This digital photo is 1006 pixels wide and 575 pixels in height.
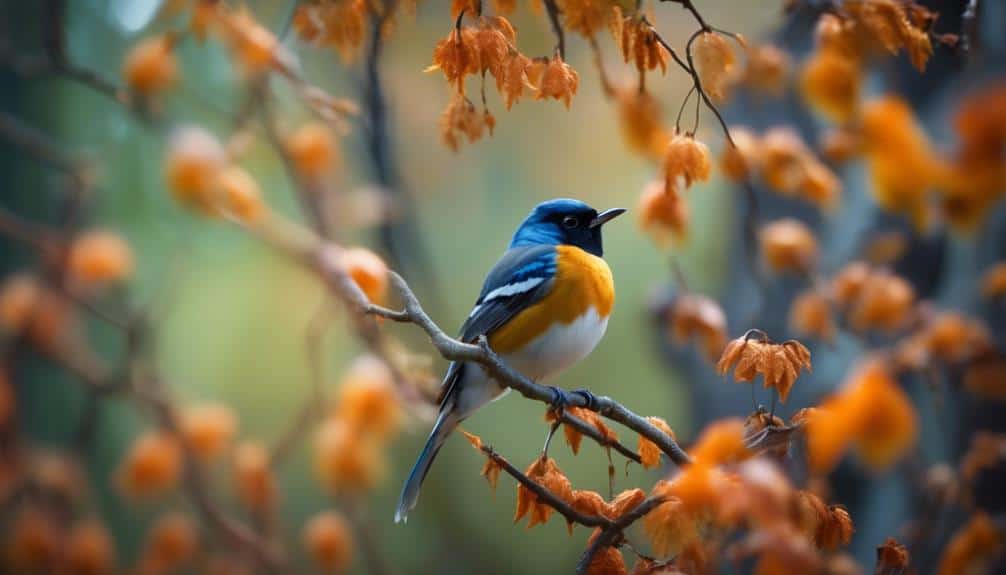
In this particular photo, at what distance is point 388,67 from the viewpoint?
3518mm

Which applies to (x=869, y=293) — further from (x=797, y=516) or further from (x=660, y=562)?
(x=797, y=516)

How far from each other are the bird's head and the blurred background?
455 mm

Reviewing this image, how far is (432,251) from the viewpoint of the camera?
164 inches

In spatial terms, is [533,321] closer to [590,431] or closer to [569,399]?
[569,399]

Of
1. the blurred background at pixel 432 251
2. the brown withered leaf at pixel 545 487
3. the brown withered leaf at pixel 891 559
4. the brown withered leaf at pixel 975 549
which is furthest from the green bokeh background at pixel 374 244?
the brown withered leaf at pixel 975 549

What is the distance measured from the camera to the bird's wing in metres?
2.20

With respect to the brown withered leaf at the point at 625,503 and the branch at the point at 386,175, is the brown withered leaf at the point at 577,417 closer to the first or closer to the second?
the brown withered leaf at the point at 625,503

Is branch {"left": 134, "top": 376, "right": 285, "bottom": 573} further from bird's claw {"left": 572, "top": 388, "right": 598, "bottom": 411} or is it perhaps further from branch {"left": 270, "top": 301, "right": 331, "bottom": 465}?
bird's claw {"left": 572, "top": 388, "right": 598, "bottom": 411}

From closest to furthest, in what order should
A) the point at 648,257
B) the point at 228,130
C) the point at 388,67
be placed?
the point at 228,130, the point at 388,67, the point at 648,257

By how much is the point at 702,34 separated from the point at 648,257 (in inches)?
113

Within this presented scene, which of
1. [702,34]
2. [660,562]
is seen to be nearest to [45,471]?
[660,562]

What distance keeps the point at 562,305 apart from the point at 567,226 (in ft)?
1.12

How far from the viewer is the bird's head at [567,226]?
2.44 metres

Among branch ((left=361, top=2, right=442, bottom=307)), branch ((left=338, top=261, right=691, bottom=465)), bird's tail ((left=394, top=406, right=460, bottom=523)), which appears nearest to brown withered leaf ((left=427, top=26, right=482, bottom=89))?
branch ((left=361, top=2, right=442, bottom=307))
